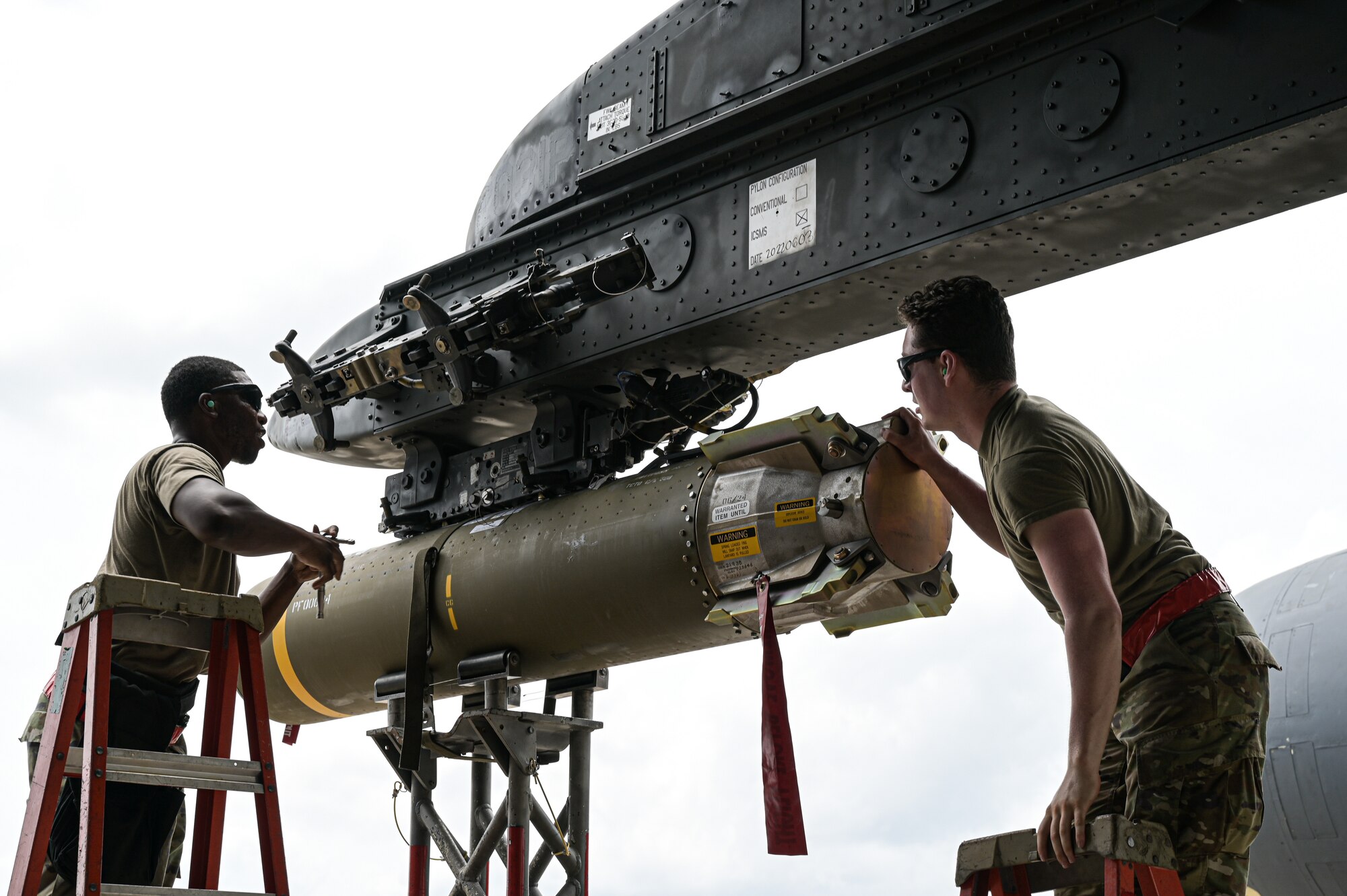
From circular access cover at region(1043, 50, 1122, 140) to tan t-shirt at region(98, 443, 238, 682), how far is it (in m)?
→ 3.47

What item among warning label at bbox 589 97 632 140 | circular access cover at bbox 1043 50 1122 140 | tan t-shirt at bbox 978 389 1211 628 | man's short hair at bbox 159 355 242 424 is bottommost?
tan t-shirt at bbox 978 389 1211 628

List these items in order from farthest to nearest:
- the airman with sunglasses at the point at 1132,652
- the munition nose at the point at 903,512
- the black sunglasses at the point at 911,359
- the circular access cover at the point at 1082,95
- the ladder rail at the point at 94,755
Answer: the munition nose at the point at 903,512 → the circular access cover at the point at 1082,95 → the black sunglasses at the point at 911,359 → the ladder rail at the point at 94,755 → the airman with sunglasses at the point at 1132,652

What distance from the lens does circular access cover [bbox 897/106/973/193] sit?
5.35 m

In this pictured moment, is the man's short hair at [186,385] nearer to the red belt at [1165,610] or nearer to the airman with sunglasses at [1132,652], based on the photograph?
the airman with sunglasses at [1132,652]

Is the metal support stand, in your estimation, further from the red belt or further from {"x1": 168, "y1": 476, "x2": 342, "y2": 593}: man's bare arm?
the red belt

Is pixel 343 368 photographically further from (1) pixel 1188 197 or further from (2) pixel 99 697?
(1) pixel 1188 197

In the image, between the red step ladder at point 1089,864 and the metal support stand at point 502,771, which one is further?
the metal support stand at point 502,771

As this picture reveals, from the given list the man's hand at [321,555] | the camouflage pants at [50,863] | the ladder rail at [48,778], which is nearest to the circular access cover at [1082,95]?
the man's hand at [321,555]

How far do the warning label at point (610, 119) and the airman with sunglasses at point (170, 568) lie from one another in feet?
9.69

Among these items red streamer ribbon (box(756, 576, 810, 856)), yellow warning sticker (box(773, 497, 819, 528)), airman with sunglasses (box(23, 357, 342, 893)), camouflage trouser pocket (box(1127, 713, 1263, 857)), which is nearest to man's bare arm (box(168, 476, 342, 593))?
airman with sunglasses (box(23, 357, 342, 893))

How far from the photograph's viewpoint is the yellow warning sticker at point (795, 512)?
580 centimetres

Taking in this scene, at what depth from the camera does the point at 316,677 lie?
7906 mm

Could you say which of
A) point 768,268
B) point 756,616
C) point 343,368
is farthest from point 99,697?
point 343,368

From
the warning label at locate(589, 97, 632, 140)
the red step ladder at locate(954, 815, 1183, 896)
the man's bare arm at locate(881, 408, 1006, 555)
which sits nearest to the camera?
the red step ladder at locate(954, 815, 1183, 896)
